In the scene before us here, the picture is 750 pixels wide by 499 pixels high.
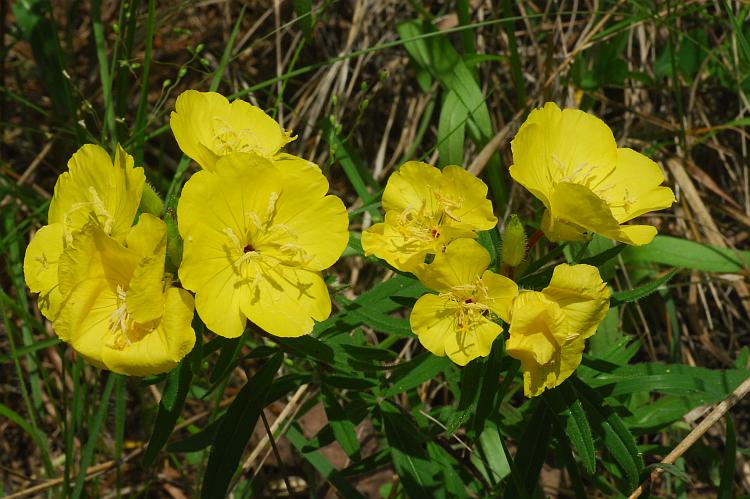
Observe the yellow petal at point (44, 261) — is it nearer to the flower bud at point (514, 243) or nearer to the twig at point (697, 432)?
the flower bud at point (514, 243)

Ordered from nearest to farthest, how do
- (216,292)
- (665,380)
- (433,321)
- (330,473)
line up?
(216,292), (433,321), (665,380), (330,473)

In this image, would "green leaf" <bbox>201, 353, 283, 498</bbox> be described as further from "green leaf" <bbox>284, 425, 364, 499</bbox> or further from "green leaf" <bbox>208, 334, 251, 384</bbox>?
"green leaf" <bbox>284, 425, 364, 499</bbox>

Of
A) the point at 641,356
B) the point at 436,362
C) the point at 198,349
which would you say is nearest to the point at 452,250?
the point at 436,362

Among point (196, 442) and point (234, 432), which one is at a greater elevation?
point (234, 432)

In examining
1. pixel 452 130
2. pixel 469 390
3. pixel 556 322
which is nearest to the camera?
pixel 556 322

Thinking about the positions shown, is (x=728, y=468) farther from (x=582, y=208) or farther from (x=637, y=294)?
(x=582, y=208)

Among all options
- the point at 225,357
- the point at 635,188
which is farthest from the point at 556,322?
the point at 225,357

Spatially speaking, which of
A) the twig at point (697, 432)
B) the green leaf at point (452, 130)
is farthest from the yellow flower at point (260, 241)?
the green leaf at point (452, 130)

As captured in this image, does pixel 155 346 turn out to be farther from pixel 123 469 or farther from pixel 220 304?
pixel 123 469
